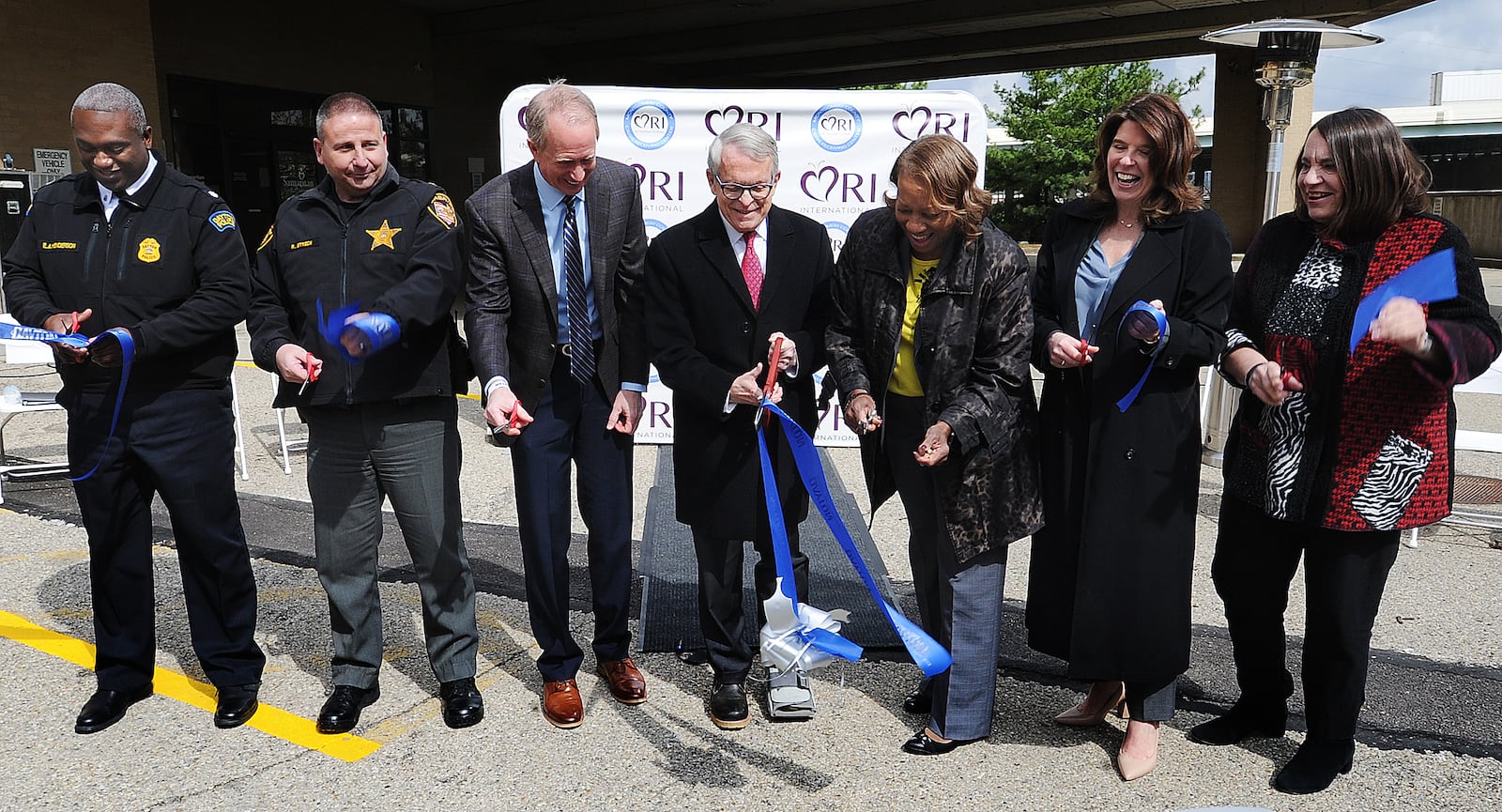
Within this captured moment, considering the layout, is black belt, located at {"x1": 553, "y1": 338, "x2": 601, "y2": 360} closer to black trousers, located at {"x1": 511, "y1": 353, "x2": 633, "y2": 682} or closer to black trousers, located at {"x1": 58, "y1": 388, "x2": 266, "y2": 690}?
black trousers, located at {"x1": 511, "y1": 353, "x2": 633, "y2": 682}

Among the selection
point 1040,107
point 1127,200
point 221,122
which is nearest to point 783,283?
point 1127,200

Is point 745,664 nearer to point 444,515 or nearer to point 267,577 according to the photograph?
point 444,515

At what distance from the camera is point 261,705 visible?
3400 mm

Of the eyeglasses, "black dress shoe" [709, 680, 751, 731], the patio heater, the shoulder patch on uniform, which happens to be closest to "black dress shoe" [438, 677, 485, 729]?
"black dress shoe" [709, 680, 751, 731]

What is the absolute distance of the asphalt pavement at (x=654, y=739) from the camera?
2.86 meters

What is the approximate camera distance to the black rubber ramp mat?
157 inches

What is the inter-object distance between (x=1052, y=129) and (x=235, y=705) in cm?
3778

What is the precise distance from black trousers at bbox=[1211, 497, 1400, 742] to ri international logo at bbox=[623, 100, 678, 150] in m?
4.38

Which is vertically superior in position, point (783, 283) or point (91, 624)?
point (783, 283)

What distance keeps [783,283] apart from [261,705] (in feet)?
7.08

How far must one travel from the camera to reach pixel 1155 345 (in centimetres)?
271

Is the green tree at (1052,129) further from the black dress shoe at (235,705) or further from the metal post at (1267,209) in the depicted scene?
the black dress shoe at (235,705)

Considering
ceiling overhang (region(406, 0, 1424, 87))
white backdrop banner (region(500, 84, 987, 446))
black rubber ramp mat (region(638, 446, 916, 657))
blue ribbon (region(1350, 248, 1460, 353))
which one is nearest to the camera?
blue ribbon (region(1350, 248, 1460, 353))

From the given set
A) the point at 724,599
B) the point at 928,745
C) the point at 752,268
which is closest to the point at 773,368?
the point at 752,268
